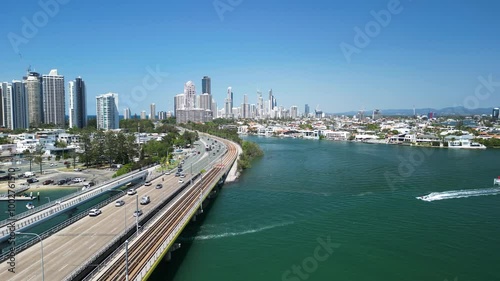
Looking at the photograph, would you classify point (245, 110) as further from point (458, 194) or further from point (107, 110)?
point (458, 194)

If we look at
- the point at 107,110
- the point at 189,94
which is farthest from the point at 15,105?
the point at 189,94

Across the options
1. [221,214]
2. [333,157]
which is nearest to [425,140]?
[333,157]

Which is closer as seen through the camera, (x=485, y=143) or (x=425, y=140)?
(x=485, y=143)

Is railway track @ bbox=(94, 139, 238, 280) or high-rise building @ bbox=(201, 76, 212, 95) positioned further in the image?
high-rise building @ bbox=(201, 76, 212, 95)

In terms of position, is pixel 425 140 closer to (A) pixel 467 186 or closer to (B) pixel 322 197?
(A) pixel 467 186

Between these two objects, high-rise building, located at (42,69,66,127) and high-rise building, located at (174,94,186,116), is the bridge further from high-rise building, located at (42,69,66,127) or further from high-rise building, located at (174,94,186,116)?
high-rise building, located at (174,94,186,116)

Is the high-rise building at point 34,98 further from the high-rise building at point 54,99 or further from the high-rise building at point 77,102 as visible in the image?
the high-rise building at point 77,102

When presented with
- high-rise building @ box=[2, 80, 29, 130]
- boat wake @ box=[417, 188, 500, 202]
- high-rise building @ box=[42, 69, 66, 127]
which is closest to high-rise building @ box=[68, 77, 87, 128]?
high-rise building @ box=[42, 69, 66, 127]
